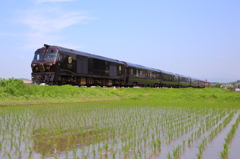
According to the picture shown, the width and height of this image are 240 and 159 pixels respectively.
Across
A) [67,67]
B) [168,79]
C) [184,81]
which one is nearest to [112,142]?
[67,67]

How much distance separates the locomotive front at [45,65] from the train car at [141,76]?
15838 millimetres

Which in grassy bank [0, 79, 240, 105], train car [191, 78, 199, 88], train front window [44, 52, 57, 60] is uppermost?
train front window [44, 52, 57, 60]

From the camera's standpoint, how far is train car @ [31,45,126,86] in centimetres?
2436

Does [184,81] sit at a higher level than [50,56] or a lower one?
lower

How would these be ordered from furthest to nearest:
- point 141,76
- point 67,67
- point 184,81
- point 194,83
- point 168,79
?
point 194,83
point 184,81
point 168,79
point 141,76
point 67,67

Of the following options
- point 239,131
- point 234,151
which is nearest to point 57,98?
point 239,131

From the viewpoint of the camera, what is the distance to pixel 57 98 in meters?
21.5

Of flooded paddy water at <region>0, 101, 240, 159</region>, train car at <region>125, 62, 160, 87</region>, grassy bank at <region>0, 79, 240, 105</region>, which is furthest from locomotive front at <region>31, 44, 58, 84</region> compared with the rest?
train car at <region>125, 62, 160, 87</region>

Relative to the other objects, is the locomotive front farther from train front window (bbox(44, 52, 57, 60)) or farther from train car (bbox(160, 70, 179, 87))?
train car (bbox(160, 70, 179, 87))

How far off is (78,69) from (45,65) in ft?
12.1

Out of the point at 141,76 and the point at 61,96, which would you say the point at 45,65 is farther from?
the point at 141,76

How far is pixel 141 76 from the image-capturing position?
1705 inches

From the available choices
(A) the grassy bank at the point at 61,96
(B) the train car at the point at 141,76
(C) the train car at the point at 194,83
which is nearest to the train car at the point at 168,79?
(B) the train car at the point at 141,76

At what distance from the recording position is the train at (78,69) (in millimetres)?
24484
